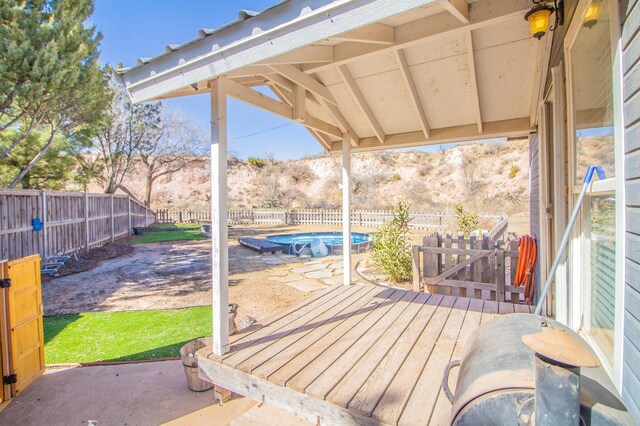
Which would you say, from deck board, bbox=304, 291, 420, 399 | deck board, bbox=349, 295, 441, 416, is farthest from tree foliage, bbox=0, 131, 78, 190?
deck board, bbox=349, 295, 441, 416

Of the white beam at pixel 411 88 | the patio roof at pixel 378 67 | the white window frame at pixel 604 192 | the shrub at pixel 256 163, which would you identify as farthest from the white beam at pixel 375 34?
the shrub at pixel 256 163

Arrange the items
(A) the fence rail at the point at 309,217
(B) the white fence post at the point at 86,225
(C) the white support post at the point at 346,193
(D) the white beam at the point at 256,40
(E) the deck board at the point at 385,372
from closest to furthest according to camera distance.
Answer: (D) the white beam at the point at 256,40 → (E) the deck board at the point at 385,372 → (C) the white support post at the point at 346,193 → (B) the white fence post at the point at 86,225 → (A) the fence rail at the point at 309,217

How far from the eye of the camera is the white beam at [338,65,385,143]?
10.0 feet

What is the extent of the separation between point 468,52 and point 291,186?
1152 inches

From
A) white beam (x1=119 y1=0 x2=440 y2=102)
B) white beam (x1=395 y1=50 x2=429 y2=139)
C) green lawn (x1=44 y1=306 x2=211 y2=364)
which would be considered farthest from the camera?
green lawn (x1=44 y1=306 x2=211 y2=364)

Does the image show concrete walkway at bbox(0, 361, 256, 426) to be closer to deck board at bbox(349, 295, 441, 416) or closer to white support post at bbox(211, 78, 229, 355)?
white support post at bbox(211, 78, 229, 355)

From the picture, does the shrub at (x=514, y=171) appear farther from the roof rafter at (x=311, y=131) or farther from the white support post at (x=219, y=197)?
the white support post at (x=219, y=197)

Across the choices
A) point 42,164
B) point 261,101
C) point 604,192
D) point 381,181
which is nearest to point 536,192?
point 604,192

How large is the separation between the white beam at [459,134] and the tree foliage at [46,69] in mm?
7074

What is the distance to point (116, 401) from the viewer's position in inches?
112

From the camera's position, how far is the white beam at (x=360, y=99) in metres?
3.06

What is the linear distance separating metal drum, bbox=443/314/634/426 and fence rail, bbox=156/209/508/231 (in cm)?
1525

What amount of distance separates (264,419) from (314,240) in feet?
28.9

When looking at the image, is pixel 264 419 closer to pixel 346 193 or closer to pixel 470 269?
pixel 346 193
